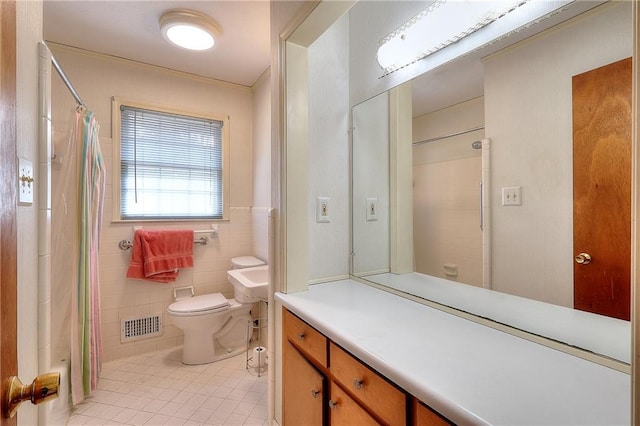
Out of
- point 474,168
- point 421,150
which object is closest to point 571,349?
point 474,168

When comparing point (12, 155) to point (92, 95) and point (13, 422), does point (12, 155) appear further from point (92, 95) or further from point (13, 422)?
point (92, 95)

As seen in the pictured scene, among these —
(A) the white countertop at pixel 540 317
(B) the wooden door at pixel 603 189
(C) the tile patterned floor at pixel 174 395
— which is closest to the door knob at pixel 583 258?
(B) the wooden door at pixel 603 189

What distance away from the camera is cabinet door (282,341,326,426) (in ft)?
3.39

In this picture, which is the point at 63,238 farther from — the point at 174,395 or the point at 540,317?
the point at 540,317

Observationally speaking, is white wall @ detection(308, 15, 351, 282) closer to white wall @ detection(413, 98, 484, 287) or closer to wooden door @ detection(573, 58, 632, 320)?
white wall @ detection(413, 98, 484, 287)

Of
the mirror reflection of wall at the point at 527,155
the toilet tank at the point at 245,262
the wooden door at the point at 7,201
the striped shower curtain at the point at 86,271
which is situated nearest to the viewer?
the wooden door at the point at 7,201

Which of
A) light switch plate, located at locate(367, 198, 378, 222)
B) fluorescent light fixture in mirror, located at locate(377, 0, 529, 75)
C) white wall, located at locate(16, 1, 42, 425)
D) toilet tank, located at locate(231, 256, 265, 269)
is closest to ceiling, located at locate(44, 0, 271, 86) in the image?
fluorescent light fixture in mirror, located at locate(377, 0, 529, 75)

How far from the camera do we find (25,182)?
28.6 inches

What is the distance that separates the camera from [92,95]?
223cm

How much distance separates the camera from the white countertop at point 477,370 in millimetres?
535

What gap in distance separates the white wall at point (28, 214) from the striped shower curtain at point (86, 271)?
90cm

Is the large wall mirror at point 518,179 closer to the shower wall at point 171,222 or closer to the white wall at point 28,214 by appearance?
the white wall at point 28,214

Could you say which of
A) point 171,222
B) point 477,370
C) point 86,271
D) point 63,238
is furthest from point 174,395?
point 477,370

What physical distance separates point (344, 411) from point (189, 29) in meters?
2.30
